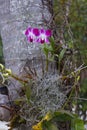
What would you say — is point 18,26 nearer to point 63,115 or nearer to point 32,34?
point 32,34

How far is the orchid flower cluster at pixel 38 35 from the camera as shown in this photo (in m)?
1.25

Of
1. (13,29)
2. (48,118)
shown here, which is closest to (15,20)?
(13,29)

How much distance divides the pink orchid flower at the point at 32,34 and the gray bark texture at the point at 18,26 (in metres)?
0.03

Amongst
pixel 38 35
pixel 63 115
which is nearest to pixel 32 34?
pixel 38 35

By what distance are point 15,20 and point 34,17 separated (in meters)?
0.07

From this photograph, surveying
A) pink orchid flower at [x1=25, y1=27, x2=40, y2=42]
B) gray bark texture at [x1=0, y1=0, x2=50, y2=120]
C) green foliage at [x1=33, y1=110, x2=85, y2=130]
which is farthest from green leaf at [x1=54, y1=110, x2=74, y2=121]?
pink orchid flower at [x1=25, y1=27, x2=40, y2=42]

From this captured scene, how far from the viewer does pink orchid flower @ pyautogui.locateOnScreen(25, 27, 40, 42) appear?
1.24 meters

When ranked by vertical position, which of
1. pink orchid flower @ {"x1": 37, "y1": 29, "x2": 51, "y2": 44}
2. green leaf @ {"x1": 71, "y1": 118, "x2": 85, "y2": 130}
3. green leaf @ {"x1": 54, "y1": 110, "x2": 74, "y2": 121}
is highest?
pink orchid flower @ {"x1": 37, "y1": 29, "x2": 51, "y2": 44}

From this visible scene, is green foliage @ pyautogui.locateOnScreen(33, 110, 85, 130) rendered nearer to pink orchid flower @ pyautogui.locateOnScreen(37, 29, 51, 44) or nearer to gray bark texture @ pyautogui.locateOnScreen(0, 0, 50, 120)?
A: gray bark texture @ pyautogui.locateOnScreen(0, 0, 50, 120)

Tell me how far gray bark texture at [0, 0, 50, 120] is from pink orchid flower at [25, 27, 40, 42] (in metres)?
0.03

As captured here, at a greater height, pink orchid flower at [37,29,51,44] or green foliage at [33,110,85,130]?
pink orchid flower at [37,29,51,44]

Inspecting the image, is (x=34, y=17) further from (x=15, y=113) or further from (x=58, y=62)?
(x=15, y=113)

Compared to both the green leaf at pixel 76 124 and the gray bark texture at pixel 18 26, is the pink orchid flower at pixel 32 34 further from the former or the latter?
the green leaf at pixel 76 124

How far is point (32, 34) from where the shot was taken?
4.05 ft
